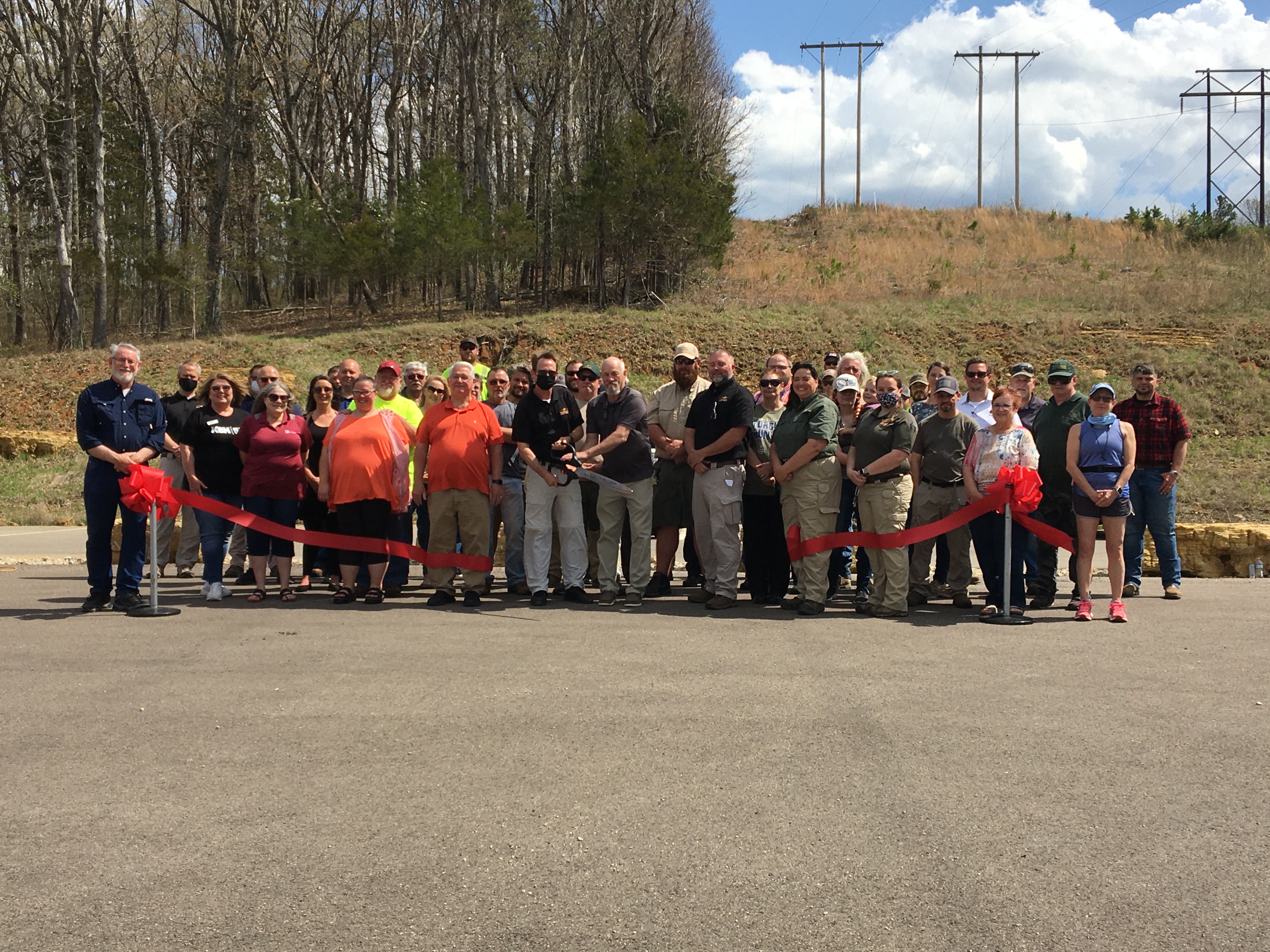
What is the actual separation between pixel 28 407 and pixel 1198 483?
27716 mm

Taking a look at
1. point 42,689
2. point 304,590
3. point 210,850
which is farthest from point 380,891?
point 304,590

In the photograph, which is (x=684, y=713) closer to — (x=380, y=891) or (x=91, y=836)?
(x=380, y=891)

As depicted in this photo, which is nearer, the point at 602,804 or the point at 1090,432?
the point at 602,804

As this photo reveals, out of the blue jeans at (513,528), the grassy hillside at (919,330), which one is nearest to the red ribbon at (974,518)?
the blue jeans at (513,528)

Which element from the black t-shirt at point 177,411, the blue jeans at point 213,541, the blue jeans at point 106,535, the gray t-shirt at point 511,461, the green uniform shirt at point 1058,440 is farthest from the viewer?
the black t-shirt at point 177,411

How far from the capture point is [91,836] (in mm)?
4133

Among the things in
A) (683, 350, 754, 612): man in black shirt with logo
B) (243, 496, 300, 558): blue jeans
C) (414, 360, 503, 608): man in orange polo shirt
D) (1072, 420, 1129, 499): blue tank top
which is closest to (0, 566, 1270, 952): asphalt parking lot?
(1072, 420, 1129, 499): blue tank top

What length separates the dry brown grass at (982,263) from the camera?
35.3 metres

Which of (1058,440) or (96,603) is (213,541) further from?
(1058,440)

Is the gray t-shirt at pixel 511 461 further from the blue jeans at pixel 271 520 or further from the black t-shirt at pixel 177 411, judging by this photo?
the black t-shirt at pixel 177 411

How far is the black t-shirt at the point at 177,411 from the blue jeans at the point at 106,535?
175 cm

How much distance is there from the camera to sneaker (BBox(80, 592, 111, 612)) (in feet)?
28.9

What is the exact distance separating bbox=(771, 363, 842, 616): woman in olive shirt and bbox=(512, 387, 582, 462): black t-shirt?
1988 millimetres

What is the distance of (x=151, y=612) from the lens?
28.3 feet
